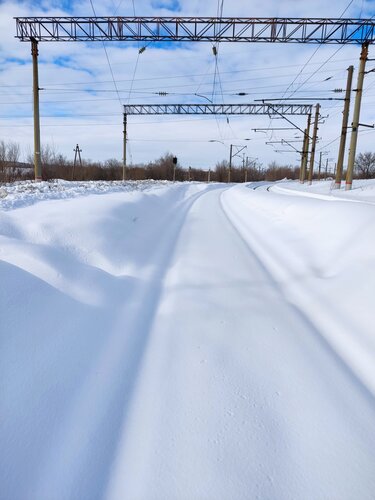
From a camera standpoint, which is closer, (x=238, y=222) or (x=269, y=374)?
(x=269, y=374)

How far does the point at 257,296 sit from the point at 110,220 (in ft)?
12.0

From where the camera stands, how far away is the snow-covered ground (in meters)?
1.66

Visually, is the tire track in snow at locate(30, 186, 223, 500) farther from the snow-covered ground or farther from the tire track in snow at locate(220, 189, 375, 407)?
the tire track in snow at locate(220, 189, 375, 407)

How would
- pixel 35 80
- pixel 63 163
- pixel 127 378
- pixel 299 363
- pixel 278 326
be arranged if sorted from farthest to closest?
pixel 63 163 < pixel 35 80 < pixel 278 326 < pixel 299 363 < pixel 127 378

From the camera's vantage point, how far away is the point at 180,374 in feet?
8.04

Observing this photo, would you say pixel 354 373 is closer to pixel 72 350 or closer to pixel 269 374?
pixel 269 374

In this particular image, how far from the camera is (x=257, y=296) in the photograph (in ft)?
13.0

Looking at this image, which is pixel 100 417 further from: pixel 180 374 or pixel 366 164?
pixel 366 164

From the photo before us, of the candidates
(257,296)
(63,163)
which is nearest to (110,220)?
(257,296)

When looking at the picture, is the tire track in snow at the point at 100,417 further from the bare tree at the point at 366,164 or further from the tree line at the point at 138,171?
the bare tree at the point at 366,164

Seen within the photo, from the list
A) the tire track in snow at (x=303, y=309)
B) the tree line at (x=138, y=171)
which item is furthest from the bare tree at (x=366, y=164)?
the tire track in snow at (x=303, y=309)

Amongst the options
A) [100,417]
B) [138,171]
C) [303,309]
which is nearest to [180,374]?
[100,417]

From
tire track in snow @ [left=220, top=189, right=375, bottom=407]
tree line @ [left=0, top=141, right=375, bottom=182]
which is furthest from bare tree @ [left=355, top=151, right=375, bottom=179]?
tire track in snow @ [left=220, top=189, right=375, bottom=407]

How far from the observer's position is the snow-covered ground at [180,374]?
1.66m
